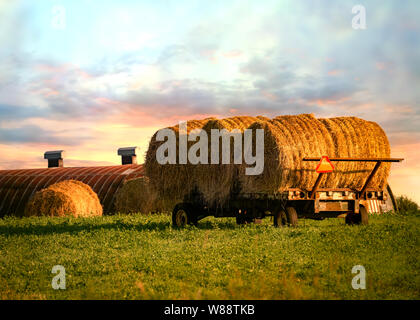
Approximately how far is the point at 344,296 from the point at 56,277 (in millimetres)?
4762

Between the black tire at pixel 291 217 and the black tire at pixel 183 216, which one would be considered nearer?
the black tire at pixel 291 217

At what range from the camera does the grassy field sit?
729 centimetres

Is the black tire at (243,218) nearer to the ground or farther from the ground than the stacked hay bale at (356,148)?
nearer to the ground

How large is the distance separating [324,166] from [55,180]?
22.4 meters

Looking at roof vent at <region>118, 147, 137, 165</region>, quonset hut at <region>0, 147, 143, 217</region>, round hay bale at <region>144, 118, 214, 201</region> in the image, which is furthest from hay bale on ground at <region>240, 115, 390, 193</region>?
roof vent at <region>118, 147, 137, 165</region>

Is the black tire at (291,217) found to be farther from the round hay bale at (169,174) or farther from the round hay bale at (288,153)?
the round hay bale at (169,174)

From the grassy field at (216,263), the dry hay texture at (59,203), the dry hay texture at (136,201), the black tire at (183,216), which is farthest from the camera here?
the dry hay texture at (136,201)

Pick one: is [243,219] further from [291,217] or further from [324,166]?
[324,166]

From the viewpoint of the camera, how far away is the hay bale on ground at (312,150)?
46.7 feet

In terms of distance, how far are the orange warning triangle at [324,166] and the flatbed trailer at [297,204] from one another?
0.42 feet

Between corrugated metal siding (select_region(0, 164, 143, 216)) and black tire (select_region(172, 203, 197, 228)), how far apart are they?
38.9 feet

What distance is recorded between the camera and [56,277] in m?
8.53

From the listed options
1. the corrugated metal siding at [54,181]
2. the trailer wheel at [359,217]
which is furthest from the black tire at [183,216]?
the corrugated metal siding at [54,181]
